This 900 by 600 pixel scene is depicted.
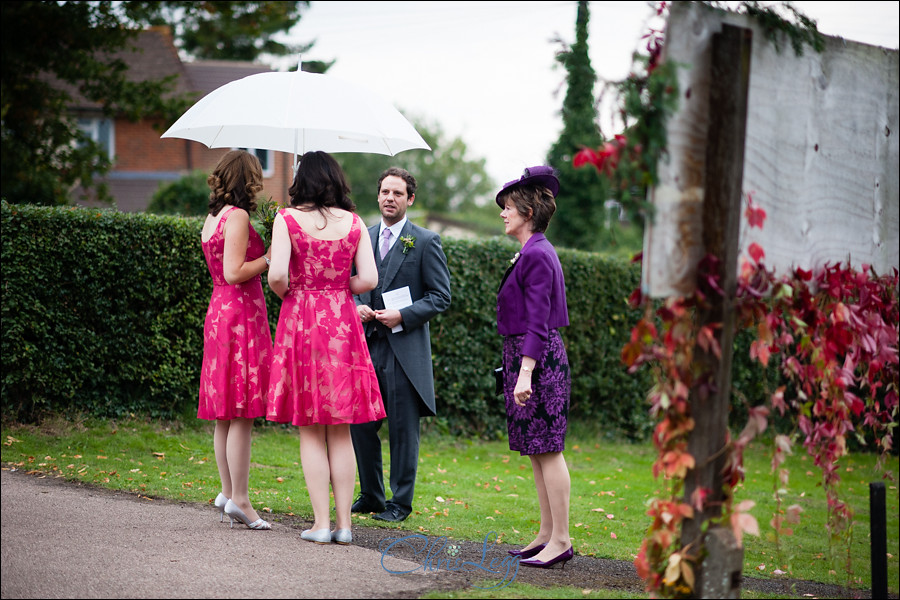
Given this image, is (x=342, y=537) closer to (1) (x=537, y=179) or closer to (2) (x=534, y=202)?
(2) (x=534, y=202)

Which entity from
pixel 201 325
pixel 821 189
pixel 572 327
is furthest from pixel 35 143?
pixel 821 189

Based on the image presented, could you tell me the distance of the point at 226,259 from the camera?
194 inches

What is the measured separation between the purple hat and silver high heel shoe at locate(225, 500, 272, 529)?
240 centimetres

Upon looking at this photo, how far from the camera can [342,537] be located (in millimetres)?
4699

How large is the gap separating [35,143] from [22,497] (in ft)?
30.5

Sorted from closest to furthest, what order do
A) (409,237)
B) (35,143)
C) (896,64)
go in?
(896,64)
(409,237)
(35,143)

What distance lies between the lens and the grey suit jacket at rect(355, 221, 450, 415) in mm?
6020

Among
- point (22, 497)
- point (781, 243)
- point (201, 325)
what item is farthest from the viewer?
point (201, 325)

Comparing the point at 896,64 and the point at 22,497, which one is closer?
the point at 896,64

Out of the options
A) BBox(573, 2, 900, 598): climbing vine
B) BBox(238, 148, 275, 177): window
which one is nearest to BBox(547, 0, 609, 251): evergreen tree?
BBox(238, 148, 275, 177): window

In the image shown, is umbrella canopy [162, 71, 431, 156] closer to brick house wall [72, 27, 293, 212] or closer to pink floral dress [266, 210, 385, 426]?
pink floral dress [266, 210, 385, 426]

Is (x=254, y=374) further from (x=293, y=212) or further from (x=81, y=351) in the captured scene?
(x=81, y=351)

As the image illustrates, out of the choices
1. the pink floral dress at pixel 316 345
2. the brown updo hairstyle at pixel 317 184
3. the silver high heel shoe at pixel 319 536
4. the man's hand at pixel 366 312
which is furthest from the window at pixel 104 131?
the silver high heel shoe at pixel 319 536

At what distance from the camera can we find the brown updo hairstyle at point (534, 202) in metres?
4.92
